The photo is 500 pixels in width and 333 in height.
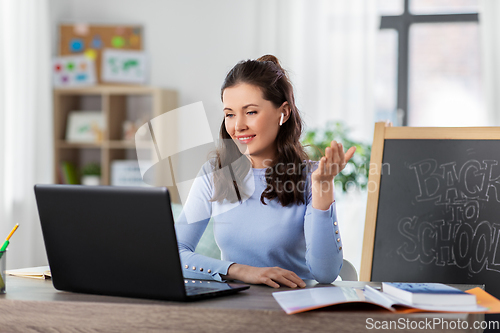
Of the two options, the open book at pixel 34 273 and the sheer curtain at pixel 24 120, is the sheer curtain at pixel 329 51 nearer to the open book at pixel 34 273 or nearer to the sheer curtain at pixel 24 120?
the sheer curtain at pixel 24 120

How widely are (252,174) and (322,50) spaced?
2.18 m

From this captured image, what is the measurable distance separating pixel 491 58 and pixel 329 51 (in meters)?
1.00

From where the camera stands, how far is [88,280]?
0.91 metres

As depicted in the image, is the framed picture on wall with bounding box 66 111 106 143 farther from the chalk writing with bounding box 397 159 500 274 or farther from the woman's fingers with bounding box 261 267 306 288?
the woman's fingers with bounding box 261 267 306 288

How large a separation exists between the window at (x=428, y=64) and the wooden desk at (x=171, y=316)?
9.18ft

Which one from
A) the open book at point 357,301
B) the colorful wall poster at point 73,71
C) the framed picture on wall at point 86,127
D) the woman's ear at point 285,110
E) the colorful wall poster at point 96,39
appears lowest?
the open book at point 357,301

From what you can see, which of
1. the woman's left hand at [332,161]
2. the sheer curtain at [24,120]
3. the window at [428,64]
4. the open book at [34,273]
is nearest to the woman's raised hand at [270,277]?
the woman's left hand at [332,161]

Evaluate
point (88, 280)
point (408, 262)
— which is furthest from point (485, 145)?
point (88, 280)

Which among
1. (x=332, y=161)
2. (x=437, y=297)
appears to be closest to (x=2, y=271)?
(x=332, y=161)

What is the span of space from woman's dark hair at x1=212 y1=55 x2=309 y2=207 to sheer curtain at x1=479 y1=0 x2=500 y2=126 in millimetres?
2206

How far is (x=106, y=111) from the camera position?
3455mm

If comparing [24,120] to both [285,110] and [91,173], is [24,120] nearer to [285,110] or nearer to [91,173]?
[91,173]

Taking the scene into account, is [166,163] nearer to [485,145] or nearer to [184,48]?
[485,145]

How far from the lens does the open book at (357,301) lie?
31.1 inches
